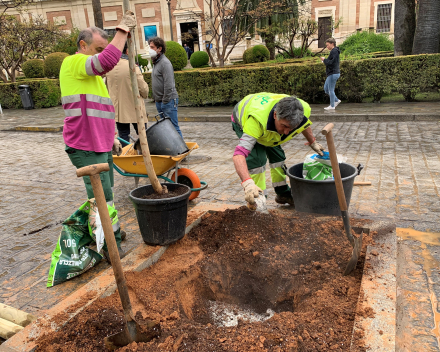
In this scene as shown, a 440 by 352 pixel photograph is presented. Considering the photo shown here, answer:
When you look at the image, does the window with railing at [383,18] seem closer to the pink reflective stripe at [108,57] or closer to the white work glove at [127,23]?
the white work glove at [127,23]

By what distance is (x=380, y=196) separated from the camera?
4.32m

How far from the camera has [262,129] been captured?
124 inches

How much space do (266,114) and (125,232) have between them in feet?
6.21

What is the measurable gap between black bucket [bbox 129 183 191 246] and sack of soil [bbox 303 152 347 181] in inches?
53.2

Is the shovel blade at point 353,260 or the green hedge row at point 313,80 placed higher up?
the green hedge row at point 313,80

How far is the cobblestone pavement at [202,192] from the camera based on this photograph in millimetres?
3225

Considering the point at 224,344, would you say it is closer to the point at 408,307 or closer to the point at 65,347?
the point at 65,347

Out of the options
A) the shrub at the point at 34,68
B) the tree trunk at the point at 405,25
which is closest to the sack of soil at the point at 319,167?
the tree trunk at the point at 405,25

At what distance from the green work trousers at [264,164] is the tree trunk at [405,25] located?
36.3ft

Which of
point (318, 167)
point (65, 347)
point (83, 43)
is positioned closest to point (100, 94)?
point (83, 43)

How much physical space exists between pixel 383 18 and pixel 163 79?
3219 cm

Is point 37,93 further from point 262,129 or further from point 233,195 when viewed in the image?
point 262,129

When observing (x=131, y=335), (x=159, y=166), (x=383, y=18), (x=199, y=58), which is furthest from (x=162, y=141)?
(x=383, y=18)

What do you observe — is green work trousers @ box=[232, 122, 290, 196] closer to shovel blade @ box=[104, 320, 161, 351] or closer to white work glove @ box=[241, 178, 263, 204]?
white work glove @ box=[241, 178, 263, 204]
